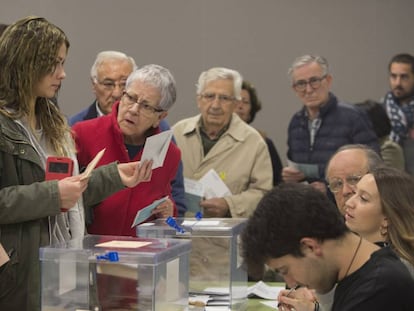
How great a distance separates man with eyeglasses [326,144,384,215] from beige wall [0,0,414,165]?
10.8 ft

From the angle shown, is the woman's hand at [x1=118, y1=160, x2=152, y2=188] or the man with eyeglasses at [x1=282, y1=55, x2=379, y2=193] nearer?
the woman's hand at [x1=118, y1=160, x2=152, y2=188]

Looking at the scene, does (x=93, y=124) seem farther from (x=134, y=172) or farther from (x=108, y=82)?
(x=108, y=82)

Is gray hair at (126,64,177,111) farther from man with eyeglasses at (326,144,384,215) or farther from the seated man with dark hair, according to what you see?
the seated man with dark hair

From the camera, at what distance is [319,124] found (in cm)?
478

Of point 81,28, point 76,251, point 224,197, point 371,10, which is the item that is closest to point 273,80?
point 371,10

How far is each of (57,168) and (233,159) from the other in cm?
198

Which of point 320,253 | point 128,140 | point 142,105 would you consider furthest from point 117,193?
point 320,253

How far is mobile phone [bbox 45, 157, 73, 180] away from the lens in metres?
2.68

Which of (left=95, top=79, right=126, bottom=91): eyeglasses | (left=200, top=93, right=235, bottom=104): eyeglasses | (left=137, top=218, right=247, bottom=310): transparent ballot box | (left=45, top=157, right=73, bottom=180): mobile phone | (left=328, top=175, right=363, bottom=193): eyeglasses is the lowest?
(left=137, top=218, right=247, bottom=310): transparent ballot box

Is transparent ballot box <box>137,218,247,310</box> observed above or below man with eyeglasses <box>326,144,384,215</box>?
below

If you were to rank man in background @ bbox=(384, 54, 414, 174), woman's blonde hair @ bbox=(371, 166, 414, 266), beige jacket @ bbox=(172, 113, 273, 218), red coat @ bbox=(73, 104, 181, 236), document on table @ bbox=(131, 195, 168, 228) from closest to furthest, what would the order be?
woman's blonde hair @ bbox=(371, 166, 414, 266)
document on table @ bbox=(131, 195, 168, 228)
red coat @ bbox=(73, 104, 181, 236)
beige jacket @ bbox=(172, 113, 273, 218)
man in background @ bbox=(384, 54, 414, 174)

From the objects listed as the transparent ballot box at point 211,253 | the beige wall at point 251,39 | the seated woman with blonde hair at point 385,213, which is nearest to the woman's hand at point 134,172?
the transparent ballot box at point 211,253

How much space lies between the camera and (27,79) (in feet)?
8.91

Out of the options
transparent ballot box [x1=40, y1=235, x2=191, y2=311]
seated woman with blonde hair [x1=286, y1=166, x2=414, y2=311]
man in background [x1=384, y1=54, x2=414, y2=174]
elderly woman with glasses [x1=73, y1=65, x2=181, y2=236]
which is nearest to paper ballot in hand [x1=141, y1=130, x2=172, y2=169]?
elderly woman with glasses [x1=73, y1=65, x2=181, y2=236]
